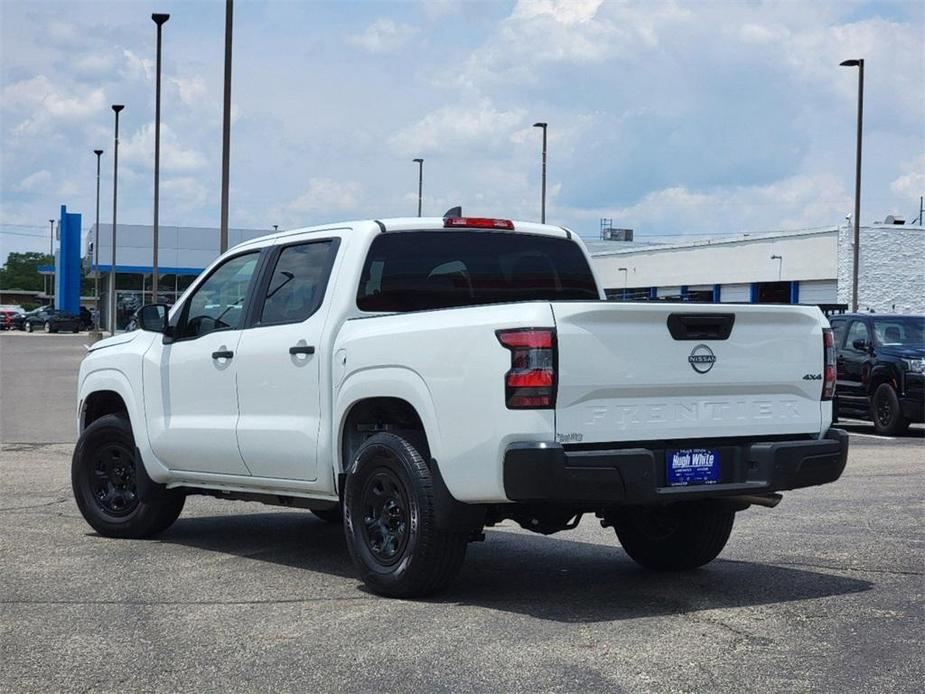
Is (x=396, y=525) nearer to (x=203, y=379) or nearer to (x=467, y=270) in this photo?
(x=467, y=270)

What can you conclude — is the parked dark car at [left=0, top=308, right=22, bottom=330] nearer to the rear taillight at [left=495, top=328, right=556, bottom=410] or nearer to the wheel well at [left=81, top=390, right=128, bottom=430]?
the wheel well at [left=81, top=390, right=128, bottom=430]

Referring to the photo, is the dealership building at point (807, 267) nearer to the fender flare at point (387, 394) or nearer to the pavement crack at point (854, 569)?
the pavement crack at point (854, 569)

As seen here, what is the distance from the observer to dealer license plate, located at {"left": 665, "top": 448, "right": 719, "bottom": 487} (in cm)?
692

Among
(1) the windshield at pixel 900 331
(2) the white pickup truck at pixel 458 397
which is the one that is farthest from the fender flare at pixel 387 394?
(1) the windshield at pixel 900 331

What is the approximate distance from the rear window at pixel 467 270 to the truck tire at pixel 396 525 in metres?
1.03

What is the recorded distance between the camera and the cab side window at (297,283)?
8.19 meters

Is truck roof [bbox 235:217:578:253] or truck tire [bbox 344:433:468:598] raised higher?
truck roof [bbox 235:217:578:253]

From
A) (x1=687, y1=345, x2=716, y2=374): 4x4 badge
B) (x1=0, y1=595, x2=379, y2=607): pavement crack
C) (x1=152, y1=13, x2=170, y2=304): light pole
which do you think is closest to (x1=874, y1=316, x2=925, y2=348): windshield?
(x1=687, y1=345, x2=716, y2=374): 4x4 badge

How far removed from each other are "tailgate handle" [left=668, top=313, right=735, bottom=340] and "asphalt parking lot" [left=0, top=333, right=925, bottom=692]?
136 centimetres

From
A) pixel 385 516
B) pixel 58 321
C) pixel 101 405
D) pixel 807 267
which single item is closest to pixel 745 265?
pixel 807 267

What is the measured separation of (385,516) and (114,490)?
315cm

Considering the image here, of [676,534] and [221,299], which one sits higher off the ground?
[221,299]

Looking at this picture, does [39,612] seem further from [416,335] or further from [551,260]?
[551,260]

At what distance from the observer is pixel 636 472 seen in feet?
22.1
